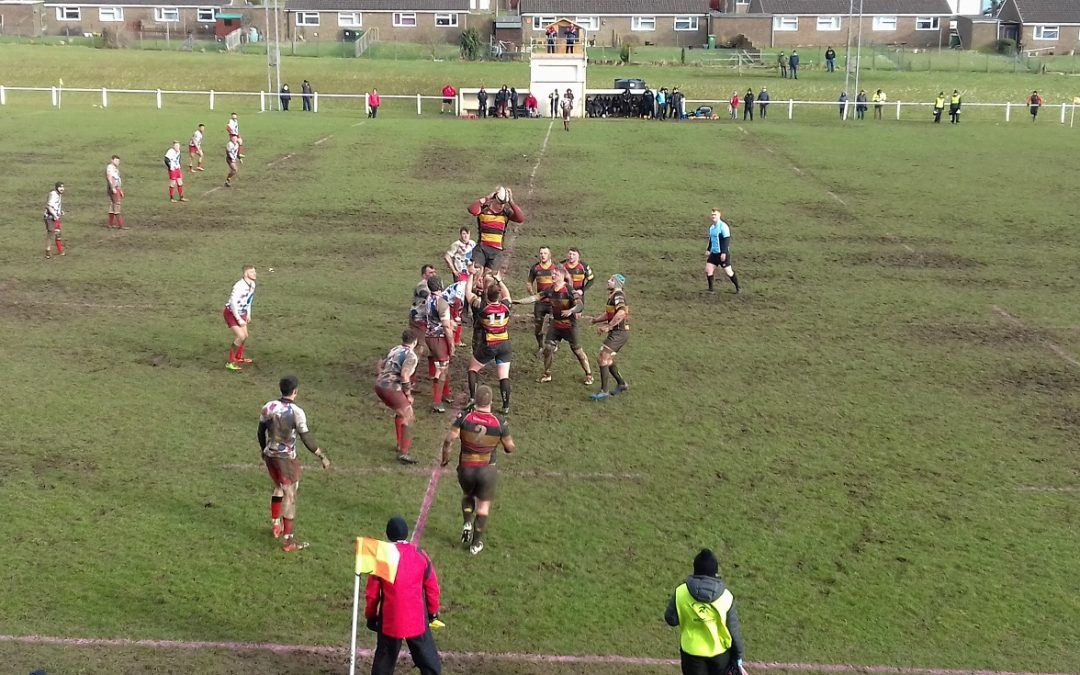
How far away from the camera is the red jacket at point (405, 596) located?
359 inches

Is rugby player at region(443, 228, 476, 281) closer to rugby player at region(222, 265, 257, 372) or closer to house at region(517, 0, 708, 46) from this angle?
rugby player at region(222, 265, 257, 372)

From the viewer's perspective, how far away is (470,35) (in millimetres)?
79062

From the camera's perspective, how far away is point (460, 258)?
20.5 m

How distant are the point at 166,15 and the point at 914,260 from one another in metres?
79.2

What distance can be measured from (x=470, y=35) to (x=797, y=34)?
2850 centimetres

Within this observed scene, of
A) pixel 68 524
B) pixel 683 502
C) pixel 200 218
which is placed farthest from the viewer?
pixel 200 218

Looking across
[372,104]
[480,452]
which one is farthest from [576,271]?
[372,104]

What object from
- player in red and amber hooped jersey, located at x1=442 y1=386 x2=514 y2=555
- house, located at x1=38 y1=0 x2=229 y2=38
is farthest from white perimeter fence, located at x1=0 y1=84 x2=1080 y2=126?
player in red and amber hooped jersey, located at x1=442 y1=386 x2=514 y2=555

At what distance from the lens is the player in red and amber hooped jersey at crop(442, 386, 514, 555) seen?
40.1 ft

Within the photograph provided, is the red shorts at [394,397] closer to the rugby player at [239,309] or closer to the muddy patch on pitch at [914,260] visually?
the rugby player at [239,309]

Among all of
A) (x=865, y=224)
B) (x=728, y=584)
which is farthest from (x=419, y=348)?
(x=865, y=224)

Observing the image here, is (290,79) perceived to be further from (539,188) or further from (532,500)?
(532,500)

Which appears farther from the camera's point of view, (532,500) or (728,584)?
(532,500)

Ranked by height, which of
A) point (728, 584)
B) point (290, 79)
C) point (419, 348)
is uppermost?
point (290, 79)
